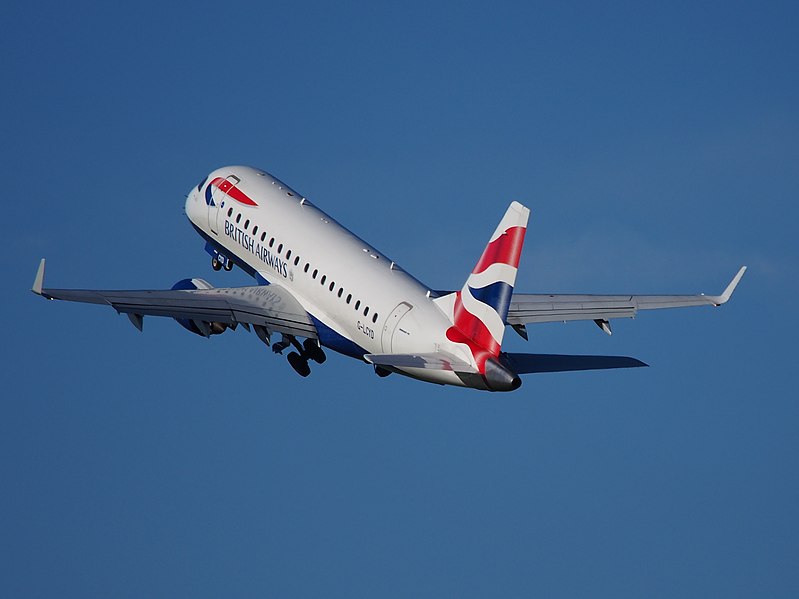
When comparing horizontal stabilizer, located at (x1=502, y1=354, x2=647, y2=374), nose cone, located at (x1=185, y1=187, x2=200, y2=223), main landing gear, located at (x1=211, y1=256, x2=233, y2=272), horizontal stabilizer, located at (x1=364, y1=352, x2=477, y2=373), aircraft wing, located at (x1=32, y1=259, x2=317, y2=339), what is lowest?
horizontal stabilizer, located at (x1=364, y1=352, x2=477, y2=373)

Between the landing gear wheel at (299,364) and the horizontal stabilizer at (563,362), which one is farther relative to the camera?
the landing gear wheel at (299,364)

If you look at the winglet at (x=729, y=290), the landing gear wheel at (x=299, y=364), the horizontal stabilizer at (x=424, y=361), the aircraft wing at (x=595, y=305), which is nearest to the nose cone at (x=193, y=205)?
the landing gear wheel at (x=299, y=364)

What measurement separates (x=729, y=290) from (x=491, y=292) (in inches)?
472

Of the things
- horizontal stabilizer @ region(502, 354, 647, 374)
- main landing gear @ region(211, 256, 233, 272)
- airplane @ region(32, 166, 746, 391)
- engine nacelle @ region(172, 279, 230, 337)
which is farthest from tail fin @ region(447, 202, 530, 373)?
main landing gear @ region(211, 256, 233, 272)

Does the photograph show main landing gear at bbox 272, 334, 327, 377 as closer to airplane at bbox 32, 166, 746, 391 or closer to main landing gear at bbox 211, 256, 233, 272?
airplane at bbox 32, 166, 746, 391

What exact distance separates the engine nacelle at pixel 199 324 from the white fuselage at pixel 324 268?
288 cm

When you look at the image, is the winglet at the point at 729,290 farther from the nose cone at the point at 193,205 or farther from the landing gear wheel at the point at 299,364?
the nose cone at the point at 193,205

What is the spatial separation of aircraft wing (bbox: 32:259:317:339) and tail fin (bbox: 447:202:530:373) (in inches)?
393

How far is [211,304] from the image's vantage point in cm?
6944

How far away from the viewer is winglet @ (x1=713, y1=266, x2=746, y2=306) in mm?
67625

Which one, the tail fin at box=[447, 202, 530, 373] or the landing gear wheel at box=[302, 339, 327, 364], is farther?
the landing gear wheel at box=[302, 339, 327, 364]

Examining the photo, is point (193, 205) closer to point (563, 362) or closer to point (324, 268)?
point (324, 268)

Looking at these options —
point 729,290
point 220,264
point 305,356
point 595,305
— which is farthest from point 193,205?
point 729,290

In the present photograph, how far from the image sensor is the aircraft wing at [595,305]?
67.9m
